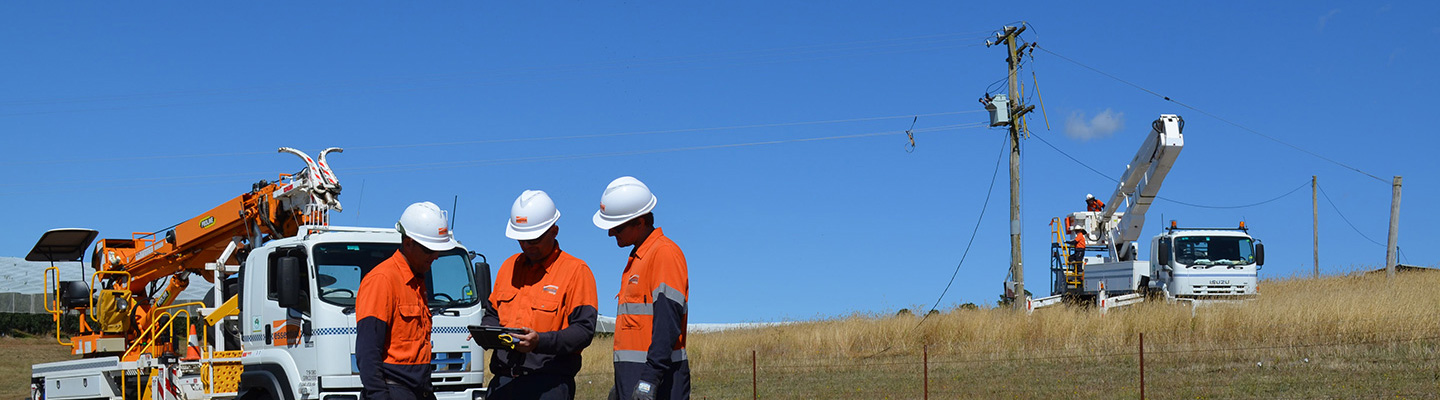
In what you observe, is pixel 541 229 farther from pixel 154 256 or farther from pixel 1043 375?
pixel 1043 375

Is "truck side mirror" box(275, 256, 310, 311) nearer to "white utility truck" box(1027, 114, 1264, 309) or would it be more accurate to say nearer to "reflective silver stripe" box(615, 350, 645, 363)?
"reflective silver stripe" box(615, 350, 645, 363)

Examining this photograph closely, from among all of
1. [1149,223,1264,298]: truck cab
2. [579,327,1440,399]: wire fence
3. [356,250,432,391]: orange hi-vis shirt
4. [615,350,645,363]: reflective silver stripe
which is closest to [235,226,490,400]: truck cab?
[356,250,432,391]: orange hi-vis shirt

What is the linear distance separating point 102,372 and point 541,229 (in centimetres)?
1046

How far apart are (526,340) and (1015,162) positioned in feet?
74.2

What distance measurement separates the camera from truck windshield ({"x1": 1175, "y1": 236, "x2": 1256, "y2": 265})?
27.2 metres

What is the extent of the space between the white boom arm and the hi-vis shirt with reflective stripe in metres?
24.6

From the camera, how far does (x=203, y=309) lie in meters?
12.7

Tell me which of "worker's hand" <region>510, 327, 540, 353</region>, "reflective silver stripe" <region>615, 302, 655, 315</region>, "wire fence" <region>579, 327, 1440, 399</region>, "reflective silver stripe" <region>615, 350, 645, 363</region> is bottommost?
"wire fence" <region>579, 327, 1440, 399</region>

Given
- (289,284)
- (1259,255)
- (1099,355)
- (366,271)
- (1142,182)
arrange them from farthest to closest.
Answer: (1142,182), (1259,255), (1099,355), (366,271), (289,284)

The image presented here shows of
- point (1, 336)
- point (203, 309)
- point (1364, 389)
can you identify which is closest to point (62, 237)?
point (203, 309)

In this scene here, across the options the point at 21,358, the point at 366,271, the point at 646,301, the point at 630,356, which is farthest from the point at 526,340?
the point at 21,358

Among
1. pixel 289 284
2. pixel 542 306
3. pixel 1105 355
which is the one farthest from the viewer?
pixel 1105 355

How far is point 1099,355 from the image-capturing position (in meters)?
20.0

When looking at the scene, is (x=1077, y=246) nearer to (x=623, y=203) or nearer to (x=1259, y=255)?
(x=1259, y=255)
